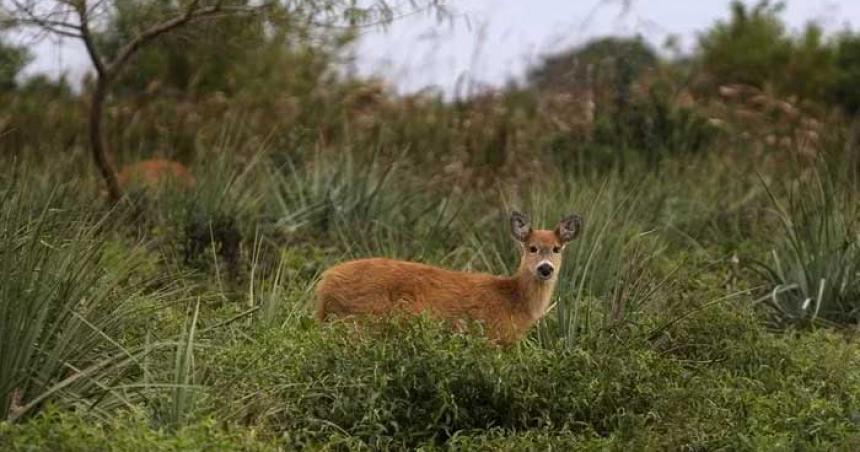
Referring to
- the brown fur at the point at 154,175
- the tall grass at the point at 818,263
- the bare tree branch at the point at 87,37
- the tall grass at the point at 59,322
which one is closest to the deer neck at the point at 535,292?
the tall grass at the point at 818,263

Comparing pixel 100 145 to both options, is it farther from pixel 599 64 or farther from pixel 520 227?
pixel 599 64

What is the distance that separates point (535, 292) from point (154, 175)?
552cm

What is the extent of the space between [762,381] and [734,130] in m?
8.68

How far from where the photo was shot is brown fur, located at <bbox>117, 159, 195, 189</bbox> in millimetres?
13602

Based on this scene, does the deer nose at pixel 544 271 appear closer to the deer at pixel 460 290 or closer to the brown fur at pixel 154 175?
the deer at pixel 460 290

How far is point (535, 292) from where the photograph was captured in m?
9.86

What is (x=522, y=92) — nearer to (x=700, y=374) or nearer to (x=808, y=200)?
(x=808, y=200)

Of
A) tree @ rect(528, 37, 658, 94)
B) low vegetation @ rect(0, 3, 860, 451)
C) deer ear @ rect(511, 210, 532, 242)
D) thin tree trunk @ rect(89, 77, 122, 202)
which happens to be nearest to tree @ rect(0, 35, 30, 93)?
low vegetation @ rect(0, 3, 860, 451)

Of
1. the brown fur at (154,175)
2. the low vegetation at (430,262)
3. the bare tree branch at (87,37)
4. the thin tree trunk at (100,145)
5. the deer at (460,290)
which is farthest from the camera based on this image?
the brown fur at (154,175)

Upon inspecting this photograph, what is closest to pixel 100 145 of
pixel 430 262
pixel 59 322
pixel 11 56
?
pixel 11 56

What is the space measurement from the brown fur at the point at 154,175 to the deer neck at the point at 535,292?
4260 millimetres

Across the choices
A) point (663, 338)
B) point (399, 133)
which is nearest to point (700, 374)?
point (663, 338)

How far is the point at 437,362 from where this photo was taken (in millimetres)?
7957

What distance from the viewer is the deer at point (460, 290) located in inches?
369
